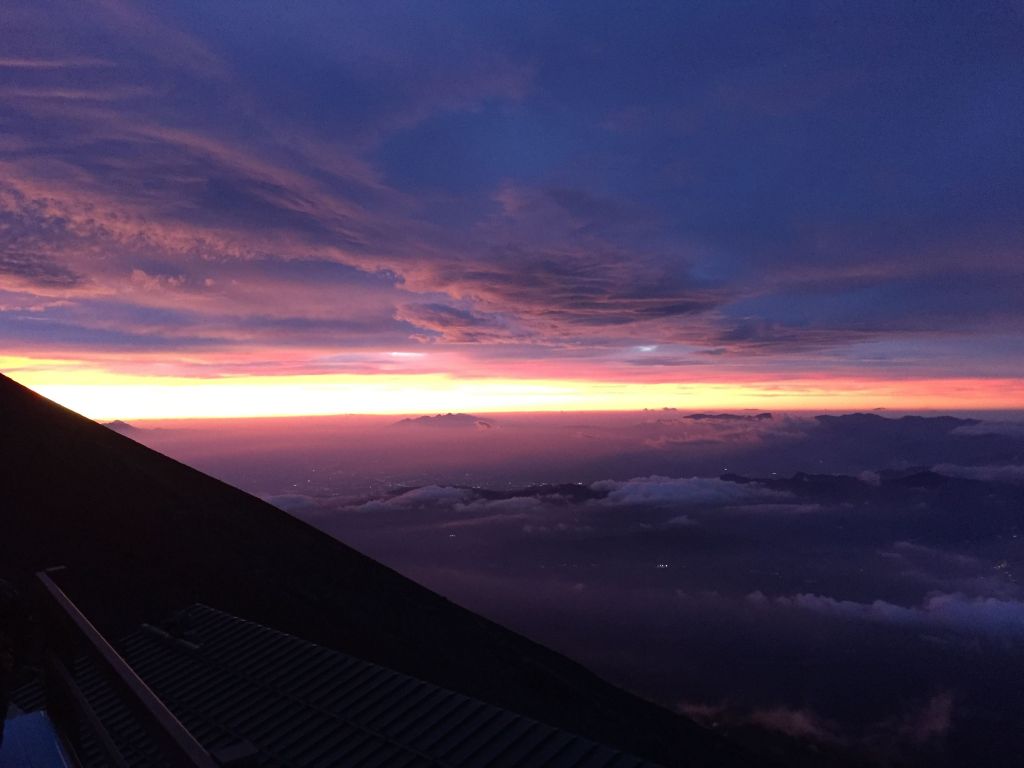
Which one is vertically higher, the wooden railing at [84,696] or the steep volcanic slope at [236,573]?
the wooden railing at [84,696]

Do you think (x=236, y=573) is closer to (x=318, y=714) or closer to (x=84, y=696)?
(x=318, y=714)

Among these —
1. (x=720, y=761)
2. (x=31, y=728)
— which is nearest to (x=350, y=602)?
(x=720, y=761)

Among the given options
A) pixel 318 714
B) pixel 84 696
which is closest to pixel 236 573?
pixel 318 714

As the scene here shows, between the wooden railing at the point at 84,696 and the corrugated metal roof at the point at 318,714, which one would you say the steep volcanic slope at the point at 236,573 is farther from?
the wooden railing at the point at 84,696

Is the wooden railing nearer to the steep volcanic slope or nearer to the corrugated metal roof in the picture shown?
the corrugated metal roof

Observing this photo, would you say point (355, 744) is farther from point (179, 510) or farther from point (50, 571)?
point (179, 510)

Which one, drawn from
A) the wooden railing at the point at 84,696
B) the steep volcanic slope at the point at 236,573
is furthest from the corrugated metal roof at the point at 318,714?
the steep volcanic slope at the point at 236,573
